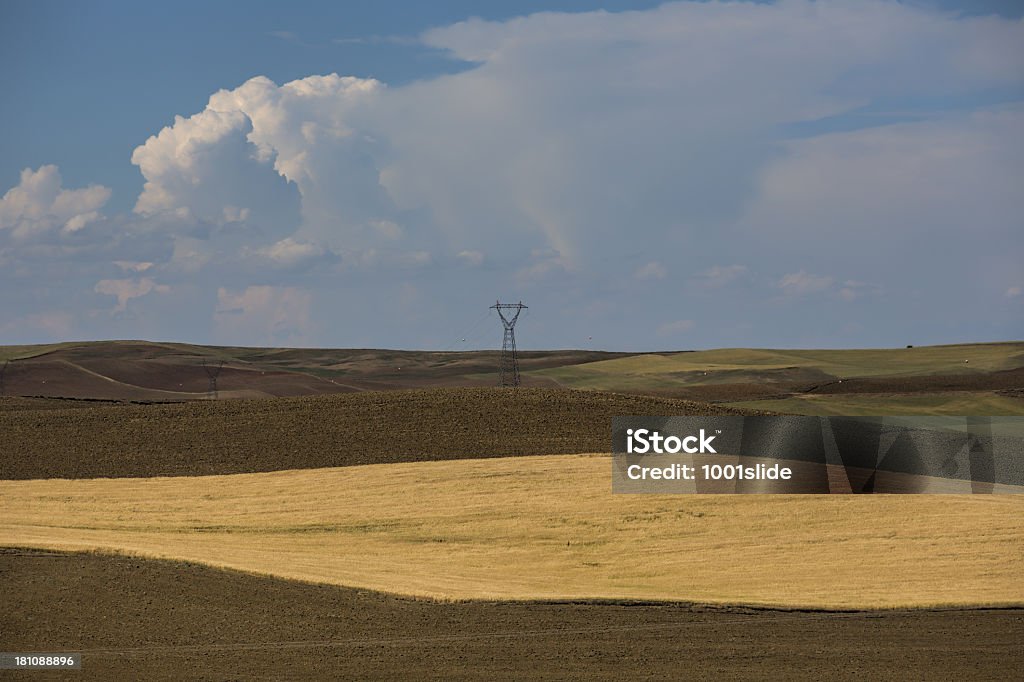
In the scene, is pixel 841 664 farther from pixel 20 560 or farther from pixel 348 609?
pixel 20 560

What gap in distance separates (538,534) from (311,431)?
21549 millimetres

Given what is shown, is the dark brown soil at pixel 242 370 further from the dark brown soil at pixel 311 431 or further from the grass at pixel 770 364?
the dark brown soil at pixel 311 431

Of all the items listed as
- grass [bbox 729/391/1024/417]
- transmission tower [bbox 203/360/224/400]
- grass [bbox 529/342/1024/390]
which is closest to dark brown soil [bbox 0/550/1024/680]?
grass [bbox 729/391/1024/417]

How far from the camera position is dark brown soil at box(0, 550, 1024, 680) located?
91.4ft

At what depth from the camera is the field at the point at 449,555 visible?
96.5 feet

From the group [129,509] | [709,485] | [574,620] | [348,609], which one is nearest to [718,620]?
[574,620]

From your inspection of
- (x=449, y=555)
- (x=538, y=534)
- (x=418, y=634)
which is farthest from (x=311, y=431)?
(x=418, y=634)

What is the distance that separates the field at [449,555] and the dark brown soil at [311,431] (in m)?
0.21

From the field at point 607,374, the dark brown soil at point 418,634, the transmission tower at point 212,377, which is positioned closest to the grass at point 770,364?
the field at point 607,374

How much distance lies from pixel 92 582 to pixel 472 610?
10.6 m

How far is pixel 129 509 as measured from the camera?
4775 centimetres

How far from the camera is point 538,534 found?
4256cm

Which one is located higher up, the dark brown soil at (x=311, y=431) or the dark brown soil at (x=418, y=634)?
the dark brown soil at (x=311, y=431)

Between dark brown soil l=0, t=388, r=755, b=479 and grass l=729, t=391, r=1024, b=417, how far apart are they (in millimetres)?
23090
